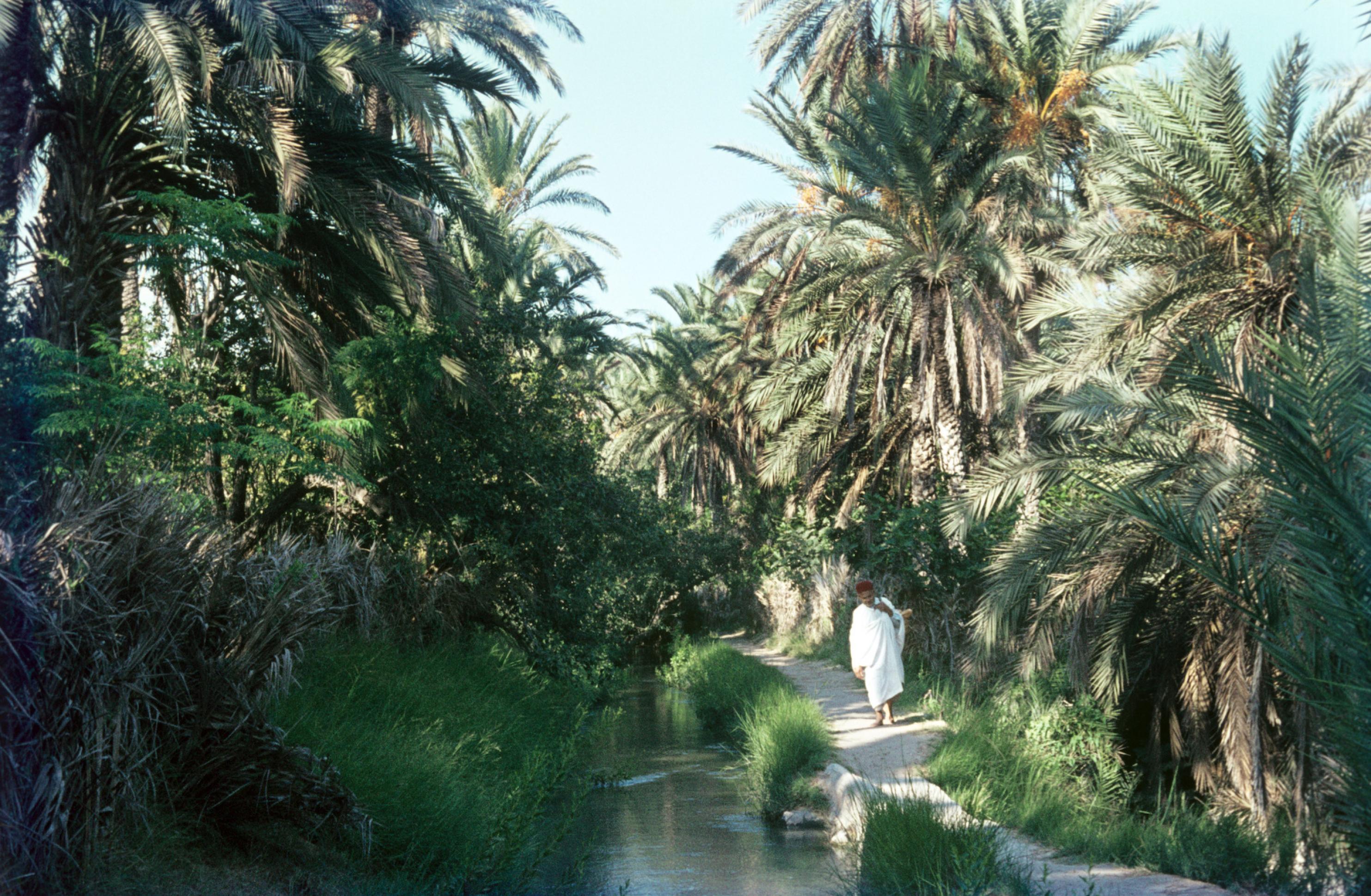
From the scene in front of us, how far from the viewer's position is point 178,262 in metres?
9.75

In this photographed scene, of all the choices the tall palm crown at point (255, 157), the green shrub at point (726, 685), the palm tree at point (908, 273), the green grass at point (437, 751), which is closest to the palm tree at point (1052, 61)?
the palm tree at point (908, 273)

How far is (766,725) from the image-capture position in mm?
11367

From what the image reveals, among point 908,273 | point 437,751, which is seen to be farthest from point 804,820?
point 908,273

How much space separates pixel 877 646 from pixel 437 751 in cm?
546

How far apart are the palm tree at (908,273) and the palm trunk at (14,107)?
427 inches

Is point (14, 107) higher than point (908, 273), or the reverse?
point (908, 273)

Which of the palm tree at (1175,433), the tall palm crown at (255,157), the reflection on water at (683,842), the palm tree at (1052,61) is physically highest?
the palm tree at (1052,61)

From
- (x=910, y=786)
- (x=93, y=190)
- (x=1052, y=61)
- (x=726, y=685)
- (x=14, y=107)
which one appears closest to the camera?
(x=910, y=786)

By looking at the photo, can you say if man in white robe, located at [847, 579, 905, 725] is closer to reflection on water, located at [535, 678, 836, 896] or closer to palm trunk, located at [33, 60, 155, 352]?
reflection on water, located at [535, 678, 836, 896]

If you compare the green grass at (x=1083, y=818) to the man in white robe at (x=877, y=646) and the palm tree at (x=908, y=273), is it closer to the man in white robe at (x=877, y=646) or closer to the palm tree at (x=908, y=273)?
the man in white robe at (x=877, y=646)

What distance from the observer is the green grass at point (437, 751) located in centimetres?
689

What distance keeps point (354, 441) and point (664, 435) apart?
79.6ft

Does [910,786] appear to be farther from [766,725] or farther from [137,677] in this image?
[137,677]

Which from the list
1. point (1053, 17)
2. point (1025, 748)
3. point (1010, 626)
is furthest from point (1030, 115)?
point (1025, 748)
